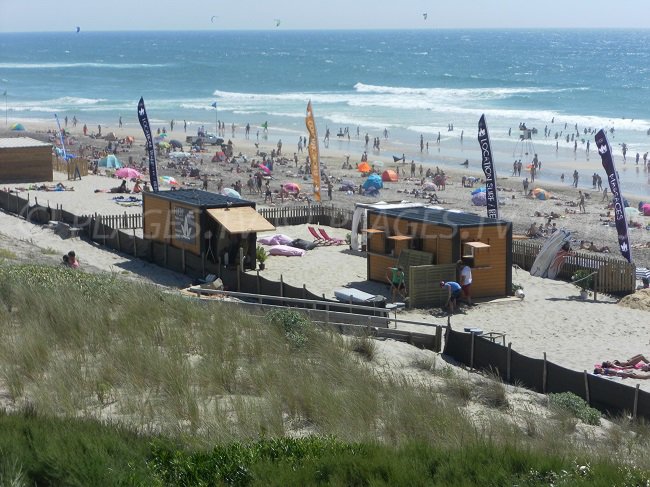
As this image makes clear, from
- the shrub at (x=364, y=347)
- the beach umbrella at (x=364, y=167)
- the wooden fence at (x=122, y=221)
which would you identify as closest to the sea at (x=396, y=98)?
the beach umbrella at (x=364, y=167)

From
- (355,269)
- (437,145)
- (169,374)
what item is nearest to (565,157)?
(437,145)

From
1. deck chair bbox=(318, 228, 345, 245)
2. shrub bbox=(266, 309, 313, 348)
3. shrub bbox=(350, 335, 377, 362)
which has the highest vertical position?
shrub bbox=(266, 309, 313, 348)

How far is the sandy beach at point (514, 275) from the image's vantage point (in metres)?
16.5

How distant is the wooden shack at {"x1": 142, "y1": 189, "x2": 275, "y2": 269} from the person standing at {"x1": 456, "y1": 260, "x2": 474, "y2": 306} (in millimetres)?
4293

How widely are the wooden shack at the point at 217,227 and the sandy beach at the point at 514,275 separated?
72cm

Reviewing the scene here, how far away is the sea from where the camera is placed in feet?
183

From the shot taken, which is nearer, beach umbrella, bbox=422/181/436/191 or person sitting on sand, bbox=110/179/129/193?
person sitting on sand, bbox=110/179/129/193

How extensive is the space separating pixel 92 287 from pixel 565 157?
4021cm

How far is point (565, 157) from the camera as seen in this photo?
51531 mm

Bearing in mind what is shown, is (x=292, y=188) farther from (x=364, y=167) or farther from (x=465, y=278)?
(x=465, y=278)

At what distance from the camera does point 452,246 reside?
1897cm

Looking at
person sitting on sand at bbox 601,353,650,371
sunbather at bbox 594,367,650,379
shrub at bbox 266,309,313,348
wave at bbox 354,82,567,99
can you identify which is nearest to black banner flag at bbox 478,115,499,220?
person sitting on sand at bbox 601,353,650,371

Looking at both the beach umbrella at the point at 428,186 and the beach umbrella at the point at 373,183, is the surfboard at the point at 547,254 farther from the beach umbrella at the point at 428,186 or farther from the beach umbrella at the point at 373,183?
the beach umbrella at the point at 428,186

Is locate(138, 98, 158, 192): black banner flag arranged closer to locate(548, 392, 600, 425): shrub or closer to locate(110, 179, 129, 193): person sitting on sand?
locate(110, 179, 129, 193): person sitting on sand
